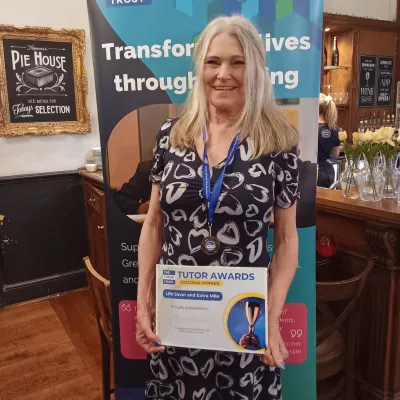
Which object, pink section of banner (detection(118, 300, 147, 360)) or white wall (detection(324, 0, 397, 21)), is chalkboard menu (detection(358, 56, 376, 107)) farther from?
pink section of banner (detection(118, 300, 147, 360))

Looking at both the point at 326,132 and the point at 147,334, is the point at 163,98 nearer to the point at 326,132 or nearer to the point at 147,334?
the point at 147,334

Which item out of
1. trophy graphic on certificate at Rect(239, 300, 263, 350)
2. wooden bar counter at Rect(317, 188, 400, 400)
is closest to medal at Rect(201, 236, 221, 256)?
trophy graphic on certificate at Rect(239, 300, 263, 350)

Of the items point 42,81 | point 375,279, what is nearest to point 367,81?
point 42,81

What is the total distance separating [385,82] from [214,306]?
5.18 m

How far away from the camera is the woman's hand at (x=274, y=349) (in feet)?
4.56

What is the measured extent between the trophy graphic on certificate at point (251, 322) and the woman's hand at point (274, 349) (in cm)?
6

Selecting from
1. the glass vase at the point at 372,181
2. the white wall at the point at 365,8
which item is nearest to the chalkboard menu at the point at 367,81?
the white wall at the point at 365,8

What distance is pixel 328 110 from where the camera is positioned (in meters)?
3.76

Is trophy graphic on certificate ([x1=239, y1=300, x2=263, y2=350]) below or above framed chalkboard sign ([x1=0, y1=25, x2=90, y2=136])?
below

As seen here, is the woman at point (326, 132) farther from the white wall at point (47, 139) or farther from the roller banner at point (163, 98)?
the roller banner at point (163, 98)

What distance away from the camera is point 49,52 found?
10.7ft

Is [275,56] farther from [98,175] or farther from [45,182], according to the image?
[45,182]

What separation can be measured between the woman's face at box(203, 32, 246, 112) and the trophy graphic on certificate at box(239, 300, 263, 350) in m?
0.60

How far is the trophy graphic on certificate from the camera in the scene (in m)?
1.33
